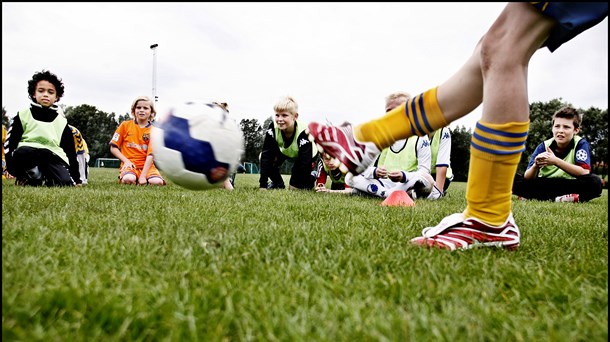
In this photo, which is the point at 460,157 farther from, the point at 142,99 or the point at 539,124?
the point at 142,99

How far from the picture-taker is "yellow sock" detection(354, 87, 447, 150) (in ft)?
7.23

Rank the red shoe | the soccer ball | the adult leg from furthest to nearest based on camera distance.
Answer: the red shoe < the soccer ball < the adult leg

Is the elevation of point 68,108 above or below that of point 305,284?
above

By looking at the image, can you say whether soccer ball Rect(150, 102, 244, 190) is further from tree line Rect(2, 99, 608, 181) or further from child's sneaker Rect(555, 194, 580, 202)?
tree line Rect(2, 99, 608, 181)

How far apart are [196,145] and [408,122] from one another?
1113 mm

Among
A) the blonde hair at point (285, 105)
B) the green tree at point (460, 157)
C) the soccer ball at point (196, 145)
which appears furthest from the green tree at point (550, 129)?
the soccer ball at point (196, 145)

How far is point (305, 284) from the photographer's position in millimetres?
1544

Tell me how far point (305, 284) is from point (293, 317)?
0.31 m

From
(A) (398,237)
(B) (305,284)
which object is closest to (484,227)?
(A) (398,237)

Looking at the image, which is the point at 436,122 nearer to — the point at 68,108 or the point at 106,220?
the point at 106,220

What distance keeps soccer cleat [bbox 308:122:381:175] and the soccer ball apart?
0.46 m

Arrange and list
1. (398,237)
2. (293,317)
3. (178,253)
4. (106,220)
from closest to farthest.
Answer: (293,317) → (178,253) → (398,237) → (106,220)

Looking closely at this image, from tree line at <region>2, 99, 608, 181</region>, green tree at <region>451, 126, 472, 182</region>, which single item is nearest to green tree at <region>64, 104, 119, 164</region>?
tree line at <region>2, 99, 608, 181</region>

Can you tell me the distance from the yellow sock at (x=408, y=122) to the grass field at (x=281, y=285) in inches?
22.6
